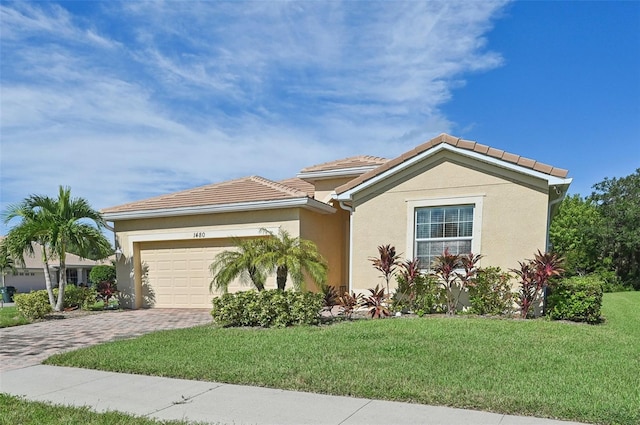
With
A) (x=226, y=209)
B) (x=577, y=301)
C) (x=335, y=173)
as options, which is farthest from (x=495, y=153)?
(x=226, y=209)

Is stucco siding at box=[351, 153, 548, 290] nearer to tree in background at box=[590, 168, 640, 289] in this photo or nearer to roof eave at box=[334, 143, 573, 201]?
roof eave at box=[334, 143, 573, 201]

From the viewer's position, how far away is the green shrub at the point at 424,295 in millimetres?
10469

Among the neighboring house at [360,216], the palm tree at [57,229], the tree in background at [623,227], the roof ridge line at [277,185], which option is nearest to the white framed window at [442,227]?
the neighboring house at [360,216]

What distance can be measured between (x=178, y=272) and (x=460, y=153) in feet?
34.2

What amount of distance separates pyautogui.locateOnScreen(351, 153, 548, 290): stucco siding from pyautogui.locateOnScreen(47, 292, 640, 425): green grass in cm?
217

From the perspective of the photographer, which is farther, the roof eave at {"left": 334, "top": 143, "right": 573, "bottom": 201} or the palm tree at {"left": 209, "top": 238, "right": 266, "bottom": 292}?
the palm tree at {"left": 209, "top": 238, "right": 266, "bottom": 292}

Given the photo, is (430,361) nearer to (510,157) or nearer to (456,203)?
(456,203)

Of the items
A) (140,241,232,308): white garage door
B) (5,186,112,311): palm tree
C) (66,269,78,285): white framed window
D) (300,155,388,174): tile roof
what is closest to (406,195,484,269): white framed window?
(300,155,388,174): tile roof

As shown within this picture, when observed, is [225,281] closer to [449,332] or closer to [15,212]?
[449,332]

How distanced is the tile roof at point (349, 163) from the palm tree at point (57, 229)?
7.89 m

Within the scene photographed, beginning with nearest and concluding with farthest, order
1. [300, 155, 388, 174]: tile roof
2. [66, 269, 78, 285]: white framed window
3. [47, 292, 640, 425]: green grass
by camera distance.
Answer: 1. [47, 292, 640, 425]: green grass
2. [300, 155, 388, 174]: tile roof
3. [66, 269, 78, 285]: white framed window

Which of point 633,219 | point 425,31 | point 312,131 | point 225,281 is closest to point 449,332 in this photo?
point 225,281

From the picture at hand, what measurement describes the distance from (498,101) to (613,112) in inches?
156

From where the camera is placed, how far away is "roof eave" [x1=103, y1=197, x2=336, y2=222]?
1245 centimetres
